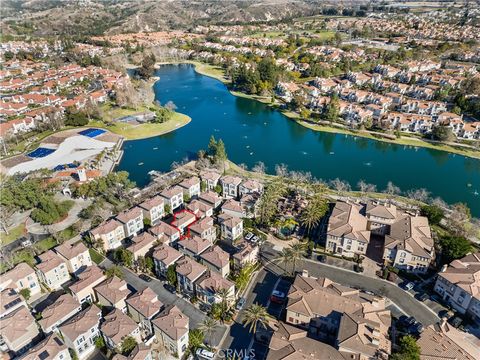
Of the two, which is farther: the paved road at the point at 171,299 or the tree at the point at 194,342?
the paved road at the point at 171,299

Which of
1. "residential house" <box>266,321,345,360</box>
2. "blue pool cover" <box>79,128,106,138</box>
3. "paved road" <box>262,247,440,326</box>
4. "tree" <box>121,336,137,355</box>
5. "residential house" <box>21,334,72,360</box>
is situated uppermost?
"residential house" <box>266,321,345,360</box>

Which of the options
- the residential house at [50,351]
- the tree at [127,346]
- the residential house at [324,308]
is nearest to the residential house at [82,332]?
the residential house at [50,351]

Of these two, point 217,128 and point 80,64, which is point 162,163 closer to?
point 217,128

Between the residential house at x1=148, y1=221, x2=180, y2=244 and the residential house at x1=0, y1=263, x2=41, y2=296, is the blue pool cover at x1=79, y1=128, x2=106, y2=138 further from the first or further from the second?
the residential house at x1=0, y1=263, x2=41, y2=296

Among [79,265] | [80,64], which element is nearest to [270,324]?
[79,265]

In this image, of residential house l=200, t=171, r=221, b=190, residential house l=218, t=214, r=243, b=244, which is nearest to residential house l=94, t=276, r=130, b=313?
residential house l=218, t=214, r=243, b=244

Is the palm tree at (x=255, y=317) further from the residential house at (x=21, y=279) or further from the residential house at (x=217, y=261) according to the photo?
the residential house at (x=21, y=279)
